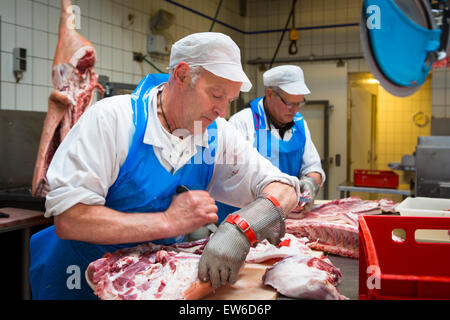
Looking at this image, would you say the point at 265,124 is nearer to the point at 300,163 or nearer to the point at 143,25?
the point at 300,163

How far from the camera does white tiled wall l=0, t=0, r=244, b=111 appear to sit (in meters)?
3.55

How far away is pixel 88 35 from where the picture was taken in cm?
430

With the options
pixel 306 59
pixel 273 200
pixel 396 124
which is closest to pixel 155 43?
pixel 306 59

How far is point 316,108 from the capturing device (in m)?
7.04

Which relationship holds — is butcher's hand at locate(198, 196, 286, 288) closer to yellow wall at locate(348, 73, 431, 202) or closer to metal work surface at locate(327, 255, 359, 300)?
metal work surface at locate(327, 255, 359, 300)

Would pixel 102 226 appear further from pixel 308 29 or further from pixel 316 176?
pixel 308 29

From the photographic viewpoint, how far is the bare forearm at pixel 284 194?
1.67 metres

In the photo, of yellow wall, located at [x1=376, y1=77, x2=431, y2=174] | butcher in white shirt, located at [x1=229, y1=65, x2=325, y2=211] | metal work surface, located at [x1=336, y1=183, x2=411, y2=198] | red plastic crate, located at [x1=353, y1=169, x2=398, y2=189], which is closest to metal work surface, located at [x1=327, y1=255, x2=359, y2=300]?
butcher in white shirt, located at [x1=229, y1=65, x2=325, y2=211]

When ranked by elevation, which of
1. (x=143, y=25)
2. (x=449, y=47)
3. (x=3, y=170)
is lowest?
(x=3, y=170)

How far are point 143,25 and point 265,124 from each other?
8.91 feet

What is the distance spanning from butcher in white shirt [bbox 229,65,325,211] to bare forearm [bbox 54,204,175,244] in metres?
1.64
